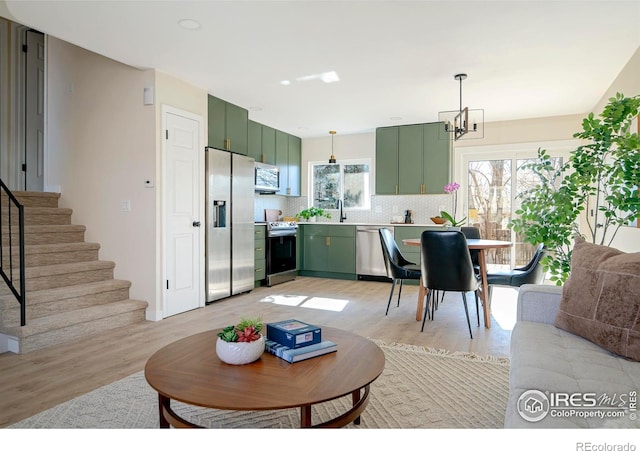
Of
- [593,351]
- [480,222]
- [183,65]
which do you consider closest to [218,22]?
[183,65]

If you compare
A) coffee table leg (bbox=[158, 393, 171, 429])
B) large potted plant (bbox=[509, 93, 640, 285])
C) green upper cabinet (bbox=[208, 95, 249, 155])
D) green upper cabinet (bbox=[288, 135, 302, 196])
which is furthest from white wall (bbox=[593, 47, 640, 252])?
green upper cabinet (bbox=[288, 135, 302, 196])

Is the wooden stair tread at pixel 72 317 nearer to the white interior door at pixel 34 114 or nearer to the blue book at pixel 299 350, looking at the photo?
the blue book at pixel 299 350

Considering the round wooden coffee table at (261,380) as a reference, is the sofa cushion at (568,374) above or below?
above

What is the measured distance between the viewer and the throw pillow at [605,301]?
5.16 ft

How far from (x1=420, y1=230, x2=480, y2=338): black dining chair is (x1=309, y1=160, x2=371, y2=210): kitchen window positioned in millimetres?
3524

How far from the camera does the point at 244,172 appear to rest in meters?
5.20

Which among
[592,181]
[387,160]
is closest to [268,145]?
[387,160]

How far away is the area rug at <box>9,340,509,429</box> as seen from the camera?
6.33 ft

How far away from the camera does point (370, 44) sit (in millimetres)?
3342

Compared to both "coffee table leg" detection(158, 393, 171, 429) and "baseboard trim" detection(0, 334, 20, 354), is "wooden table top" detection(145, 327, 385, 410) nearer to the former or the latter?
"coffee table leg" detection(158, 393, 171, 429)

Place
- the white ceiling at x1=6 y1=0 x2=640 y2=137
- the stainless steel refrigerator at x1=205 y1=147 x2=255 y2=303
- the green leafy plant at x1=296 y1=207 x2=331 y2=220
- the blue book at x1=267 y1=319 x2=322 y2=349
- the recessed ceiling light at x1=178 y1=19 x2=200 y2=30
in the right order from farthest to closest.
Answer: the green leafy plant at x1=296 y1=207 x2=331 y2=220, the stainless steel refrigerator at x1=205 y1=147 x2=255 y2=303, the recessed ceiling light at x1=178 y1=19 x2=200 y2=30, the white ceiling at x1=6 y1=0 x2=640 y2=137, the blue book at x1=267 y1=319 x2=322 y2=349

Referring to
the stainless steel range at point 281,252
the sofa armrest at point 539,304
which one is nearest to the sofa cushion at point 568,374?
the sofa armrest at point 539,304

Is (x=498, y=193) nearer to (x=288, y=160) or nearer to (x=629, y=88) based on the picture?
(x=629, y=88)

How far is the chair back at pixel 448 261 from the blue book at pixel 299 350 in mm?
1805
